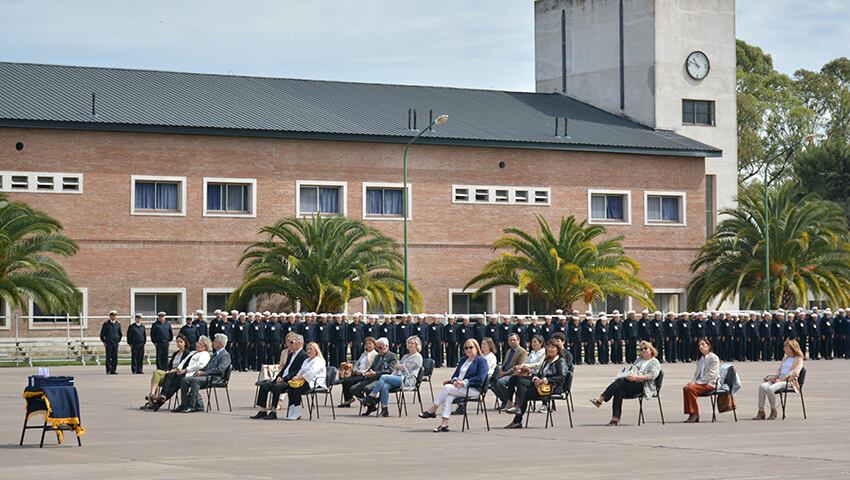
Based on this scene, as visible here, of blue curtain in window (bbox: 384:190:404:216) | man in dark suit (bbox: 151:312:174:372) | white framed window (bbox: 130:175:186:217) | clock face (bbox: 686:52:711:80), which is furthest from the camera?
clock face (bbox: 686:52:711:80)

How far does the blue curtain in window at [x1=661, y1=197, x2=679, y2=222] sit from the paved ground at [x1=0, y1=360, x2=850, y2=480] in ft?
107

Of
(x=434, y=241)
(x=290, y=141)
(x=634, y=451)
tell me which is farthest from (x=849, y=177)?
(x=634, y=451)

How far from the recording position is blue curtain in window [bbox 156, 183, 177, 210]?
48.9 metres

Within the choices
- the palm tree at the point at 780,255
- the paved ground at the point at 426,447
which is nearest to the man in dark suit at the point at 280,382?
the paved ground at the point at 426,447

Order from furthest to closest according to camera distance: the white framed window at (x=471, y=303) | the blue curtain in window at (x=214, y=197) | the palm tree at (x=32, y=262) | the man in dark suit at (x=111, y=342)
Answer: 1. the white framed window at (x=471, y=303)
2. the blue curtain in window at (x=214, y=197)
3. the palm tree at (x=32, y=262)
4. the man in dark suit at (x=111, y=342)

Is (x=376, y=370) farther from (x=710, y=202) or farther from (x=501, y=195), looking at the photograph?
(x=710, y=202)

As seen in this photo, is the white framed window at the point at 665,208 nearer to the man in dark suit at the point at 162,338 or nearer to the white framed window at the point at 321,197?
the white framed window at the point at 321,197

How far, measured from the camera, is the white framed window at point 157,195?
48.4m

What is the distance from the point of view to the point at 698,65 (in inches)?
2435

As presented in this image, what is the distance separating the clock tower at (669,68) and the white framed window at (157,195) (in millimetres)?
20876

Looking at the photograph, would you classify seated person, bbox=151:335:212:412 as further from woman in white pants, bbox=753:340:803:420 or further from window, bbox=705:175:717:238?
window, bbox=705:175:717:238

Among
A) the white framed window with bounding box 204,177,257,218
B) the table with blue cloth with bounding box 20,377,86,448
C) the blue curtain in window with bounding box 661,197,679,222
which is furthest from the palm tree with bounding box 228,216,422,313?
the table with blue cloth with bounding box 20,377,86,448

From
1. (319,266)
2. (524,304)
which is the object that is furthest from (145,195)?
(524,304)

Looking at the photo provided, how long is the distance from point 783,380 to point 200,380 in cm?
926
